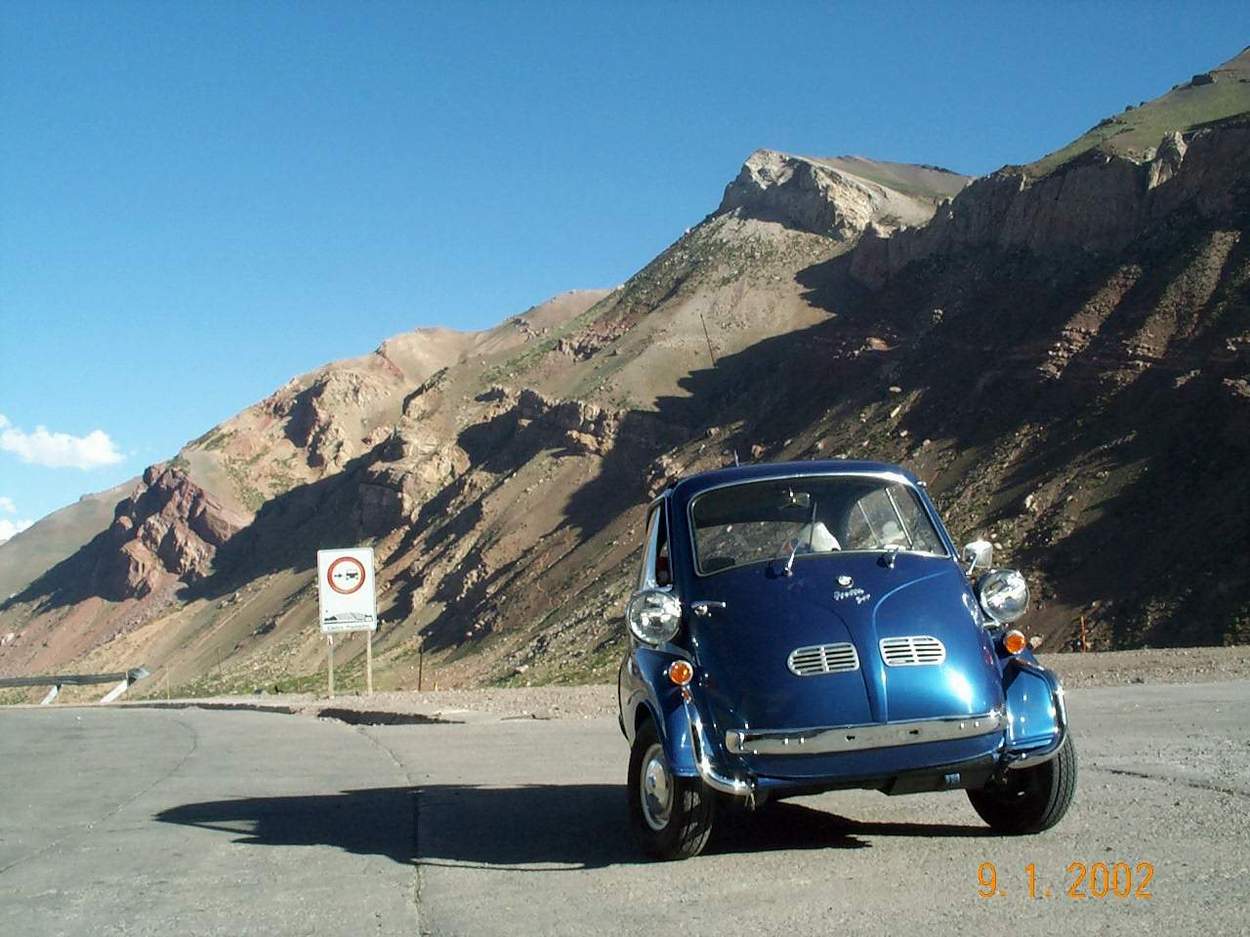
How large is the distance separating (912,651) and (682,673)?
3.64ft

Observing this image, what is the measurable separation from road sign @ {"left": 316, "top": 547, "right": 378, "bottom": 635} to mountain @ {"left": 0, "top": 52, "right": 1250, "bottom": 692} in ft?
50.7

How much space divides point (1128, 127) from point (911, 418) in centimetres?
2473

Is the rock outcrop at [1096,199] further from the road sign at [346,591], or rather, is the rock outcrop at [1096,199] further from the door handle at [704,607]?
the door handle at [704,607]

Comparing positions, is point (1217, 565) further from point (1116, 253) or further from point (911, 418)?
point (1116, 253)

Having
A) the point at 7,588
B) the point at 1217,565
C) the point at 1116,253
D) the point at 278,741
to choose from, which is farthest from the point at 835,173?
the point at 7,588

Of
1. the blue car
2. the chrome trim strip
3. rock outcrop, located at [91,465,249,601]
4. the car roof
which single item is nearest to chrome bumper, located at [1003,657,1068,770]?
the blue car

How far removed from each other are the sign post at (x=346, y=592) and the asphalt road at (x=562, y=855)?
15.6 meters

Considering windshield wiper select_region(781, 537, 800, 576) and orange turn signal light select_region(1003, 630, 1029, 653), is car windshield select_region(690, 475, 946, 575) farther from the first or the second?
orange turn signal light select_region(1003, 630, 1029, 653)

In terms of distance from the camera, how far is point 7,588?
522 feet

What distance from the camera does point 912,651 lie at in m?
6.23

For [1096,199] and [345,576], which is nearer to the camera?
[345,576]

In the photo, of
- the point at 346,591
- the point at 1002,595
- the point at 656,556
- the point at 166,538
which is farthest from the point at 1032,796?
the point at 166,538

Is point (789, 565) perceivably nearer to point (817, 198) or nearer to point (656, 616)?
point (656, 616)

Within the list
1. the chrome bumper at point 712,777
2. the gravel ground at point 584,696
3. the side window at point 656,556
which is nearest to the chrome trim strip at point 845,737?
the chrome bumper at point 712,777
